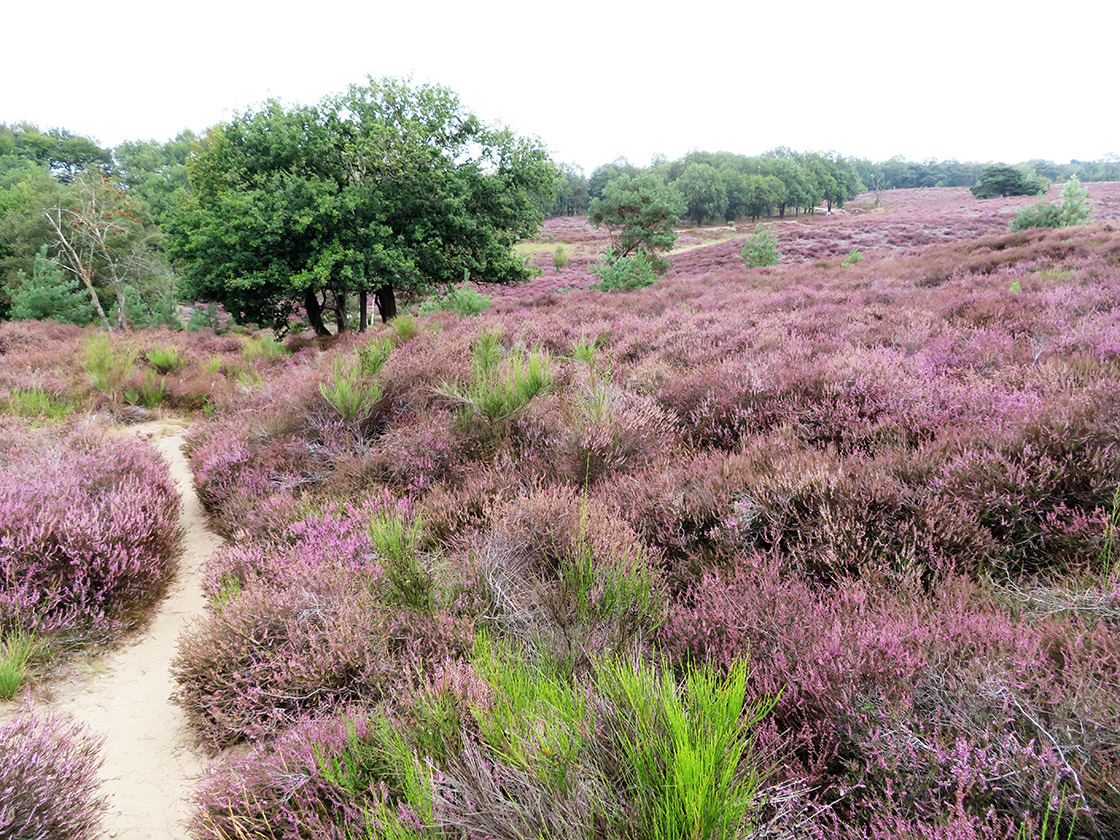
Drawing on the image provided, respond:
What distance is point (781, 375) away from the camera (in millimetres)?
4316

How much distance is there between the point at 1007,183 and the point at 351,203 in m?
83.0

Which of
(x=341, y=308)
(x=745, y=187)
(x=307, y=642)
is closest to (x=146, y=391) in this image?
(x=341, y=308)

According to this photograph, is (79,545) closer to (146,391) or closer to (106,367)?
(146,391)

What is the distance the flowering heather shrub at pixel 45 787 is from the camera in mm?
1525

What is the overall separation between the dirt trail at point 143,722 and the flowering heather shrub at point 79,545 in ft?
0.63

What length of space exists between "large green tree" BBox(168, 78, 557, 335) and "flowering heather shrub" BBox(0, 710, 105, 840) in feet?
39.7

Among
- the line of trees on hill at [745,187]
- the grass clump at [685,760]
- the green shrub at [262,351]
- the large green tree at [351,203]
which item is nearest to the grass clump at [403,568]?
the grass clump at [685,760]

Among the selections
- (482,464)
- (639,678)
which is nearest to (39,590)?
(482,464)

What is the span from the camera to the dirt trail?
191cm

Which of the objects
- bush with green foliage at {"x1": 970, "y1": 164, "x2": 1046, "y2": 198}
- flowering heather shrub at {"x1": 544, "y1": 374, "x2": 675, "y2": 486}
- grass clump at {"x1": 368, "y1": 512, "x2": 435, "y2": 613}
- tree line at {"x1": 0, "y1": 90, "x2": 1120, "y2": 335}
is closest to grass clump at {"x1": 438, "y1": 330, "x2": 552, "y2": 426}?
flowering heather shrub at {"x1": 544, "y1": 374, "x2": 675, "y2": 486}

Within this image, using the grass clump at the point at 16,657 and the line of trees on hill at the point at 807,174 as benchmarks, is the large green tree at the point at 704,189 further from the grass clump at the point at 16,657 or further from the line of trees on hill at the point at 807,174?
the grass clump at the point at 16,657

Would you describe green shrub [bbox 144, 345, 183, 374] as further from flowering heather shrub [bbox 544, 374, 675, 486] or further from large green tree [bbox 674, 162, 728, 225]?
large green tree [bbox 674, 162, 728, 225]

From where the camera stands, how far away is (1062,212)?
1983 centimetres

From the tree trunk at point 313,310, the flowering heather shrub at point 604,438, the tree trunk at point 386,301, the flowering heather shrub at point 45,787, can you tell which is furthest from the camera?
the tree trunk at point 386,301
